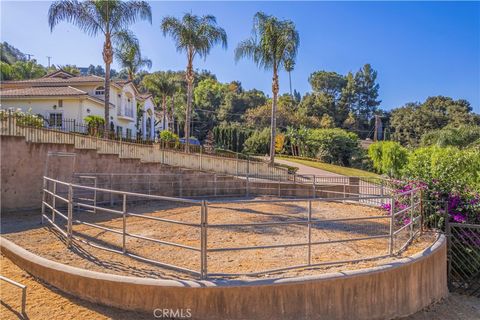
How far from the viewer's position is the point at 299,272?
480 centimetres

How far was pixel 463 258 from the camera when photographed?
285 inches

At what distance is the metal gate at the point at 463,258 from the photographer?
7090 millimetres

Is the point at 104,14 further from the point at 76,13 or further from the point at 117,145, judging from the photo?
the point at 117,145

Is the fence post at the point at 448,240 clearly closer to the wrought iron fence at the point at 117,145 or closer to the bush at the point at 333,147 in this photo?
the wrought iron fence at the point at 117,145

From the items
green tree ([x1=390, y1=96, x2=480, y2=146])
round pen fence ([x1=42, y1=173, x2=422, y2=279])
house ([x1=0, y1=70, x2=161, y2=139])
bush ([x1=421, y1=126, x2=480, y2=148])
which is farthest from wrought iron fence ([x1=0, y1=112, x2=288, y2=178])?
green tree ([x1=390, y1=96, x2=480, y2=146])

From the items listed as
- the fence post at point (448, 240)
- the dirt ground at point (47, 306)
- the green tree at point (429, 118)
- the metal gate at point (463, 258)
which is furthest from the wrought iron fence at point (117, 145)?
the green tree at point (429, 118)

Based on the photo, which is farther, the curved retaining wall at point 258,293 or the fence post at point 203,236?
the fence post at point 203,236

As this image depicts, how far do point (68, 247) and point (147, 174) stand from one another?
7665 millimetres

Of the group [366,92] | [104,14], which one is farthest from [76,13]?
[366,92]

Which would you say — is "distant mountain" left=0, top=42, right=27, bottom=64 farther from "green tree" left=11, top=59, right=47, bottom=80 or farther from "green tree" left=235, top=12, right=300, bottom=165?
"green tree" left=235, top=12, right=300, bottom=165

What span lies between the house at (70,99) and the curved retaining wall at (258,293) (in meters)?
14.6

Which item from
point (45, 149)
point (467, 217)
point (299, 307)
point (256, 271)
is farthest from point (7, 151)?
point (467, 217)

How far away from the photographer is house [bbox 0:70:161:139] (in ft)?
75.3

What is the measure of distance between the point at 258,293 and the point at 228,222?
5335 mm
